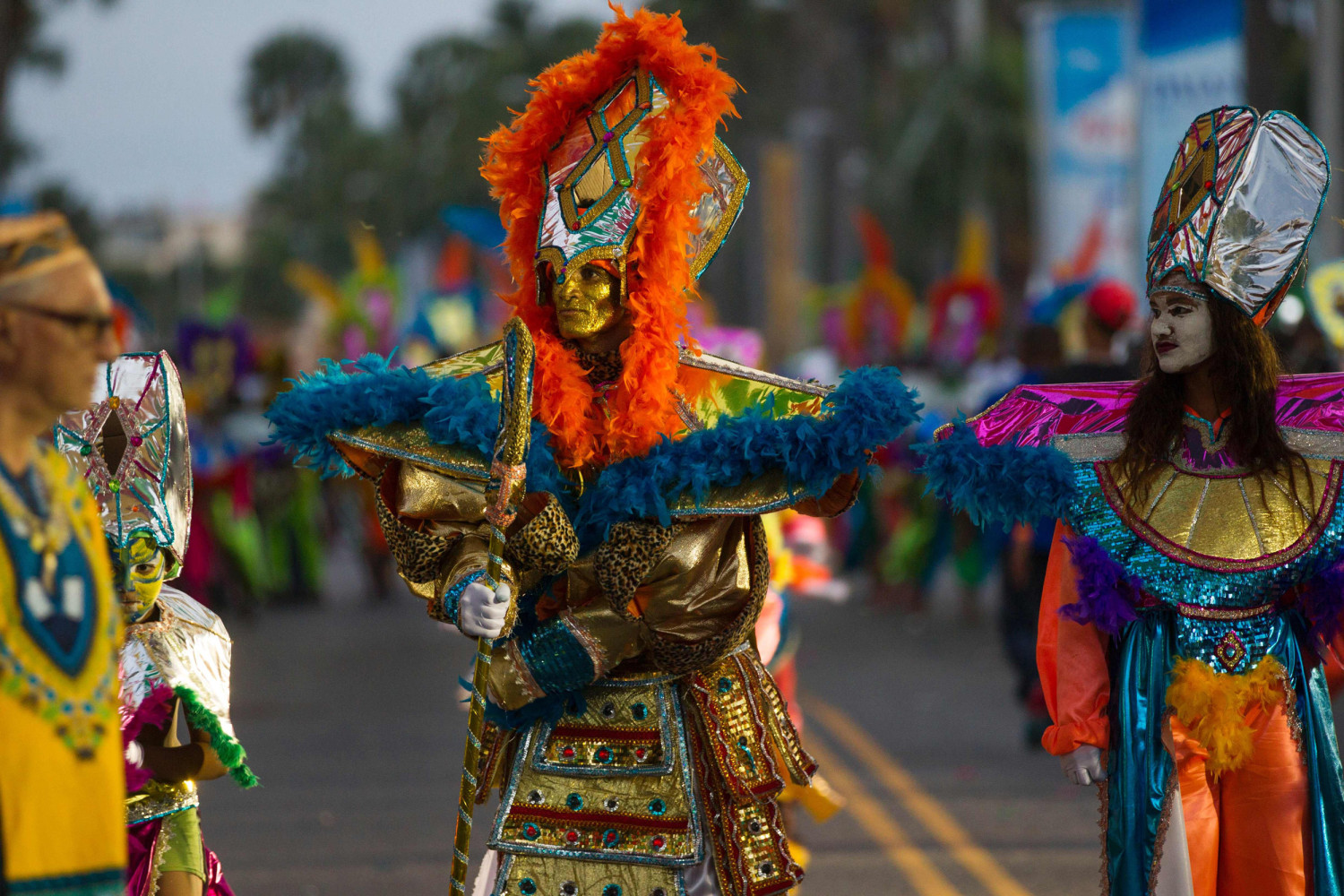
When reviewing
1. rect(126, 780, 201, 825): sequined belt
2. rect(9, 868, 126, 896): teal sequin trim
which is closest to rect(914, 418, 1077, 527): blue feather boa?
rect(126, 780, 201, 825): sequined belt

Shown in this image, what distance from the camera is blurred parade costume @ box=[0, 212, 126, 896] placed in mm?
2326

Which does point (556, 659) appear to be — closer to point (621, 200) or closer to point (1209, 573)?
point (621, 200)

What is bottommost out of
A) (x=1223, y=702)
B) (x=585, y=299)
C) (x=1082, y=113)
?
(x=1223, y=702)

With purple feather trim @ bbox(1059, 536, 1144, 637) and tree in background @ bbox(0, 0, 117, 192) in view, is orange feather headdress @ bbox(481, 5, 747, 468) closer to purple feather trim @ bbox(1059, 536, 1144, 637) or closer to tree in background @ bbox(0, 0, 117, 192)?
purple feather trim @ bbox(1059, 536, 1144, 637)

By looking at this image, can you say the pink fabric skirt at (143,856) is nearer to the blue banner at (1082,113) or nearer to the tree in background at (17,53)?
the blue banner at (1082,113)

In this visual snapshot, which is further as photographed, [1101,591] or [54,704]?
[1101,591]

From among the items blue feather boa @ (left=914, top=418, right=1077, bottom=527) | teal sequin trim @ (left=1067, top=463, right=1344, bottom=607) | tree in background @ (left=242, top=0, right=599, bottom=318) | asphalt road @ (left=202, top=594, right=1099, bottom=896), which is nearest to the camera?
teal sequin trim @ (left=1067, top=463, right=1344, bottom=607)

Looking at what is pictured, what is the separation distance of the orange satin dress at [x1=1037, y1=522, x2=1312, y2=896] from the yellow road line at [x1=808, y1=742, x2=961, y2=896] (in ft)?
8.39

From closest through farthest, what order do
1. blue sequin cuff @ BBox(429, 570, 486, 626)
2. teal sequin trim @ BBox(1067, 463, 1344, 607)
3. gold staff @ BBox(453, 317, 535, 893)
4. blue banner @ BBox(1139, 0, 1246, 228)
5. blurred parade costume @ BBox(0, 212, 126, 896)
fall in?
blurred parade costume @ BBox(0, 212, 126, 896)
gold staff @ BBox(453, 317, 535, 893)
blue sequin cuff @ BBox(429, 570, 486, 626)
teal sequin trim @ BBox(1067, 463, 1344, 607)
blue banner @ BBox(1139, 0, 1246, 228)

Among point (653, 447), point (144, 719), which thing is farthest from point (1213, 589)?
point (144, 719)

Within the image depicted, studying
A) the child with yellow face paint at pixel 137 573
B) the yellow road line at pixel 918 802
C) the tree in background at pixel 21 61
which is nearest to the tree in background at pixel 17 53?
the tree in background at pixel 21 61

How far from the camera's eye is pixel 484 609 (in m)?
3.55

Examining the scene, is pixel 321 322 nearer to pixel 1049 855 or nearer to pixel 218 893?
pixel 1049 855

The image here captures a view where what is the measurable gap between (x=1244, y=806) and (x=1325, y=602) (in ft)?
1.55
